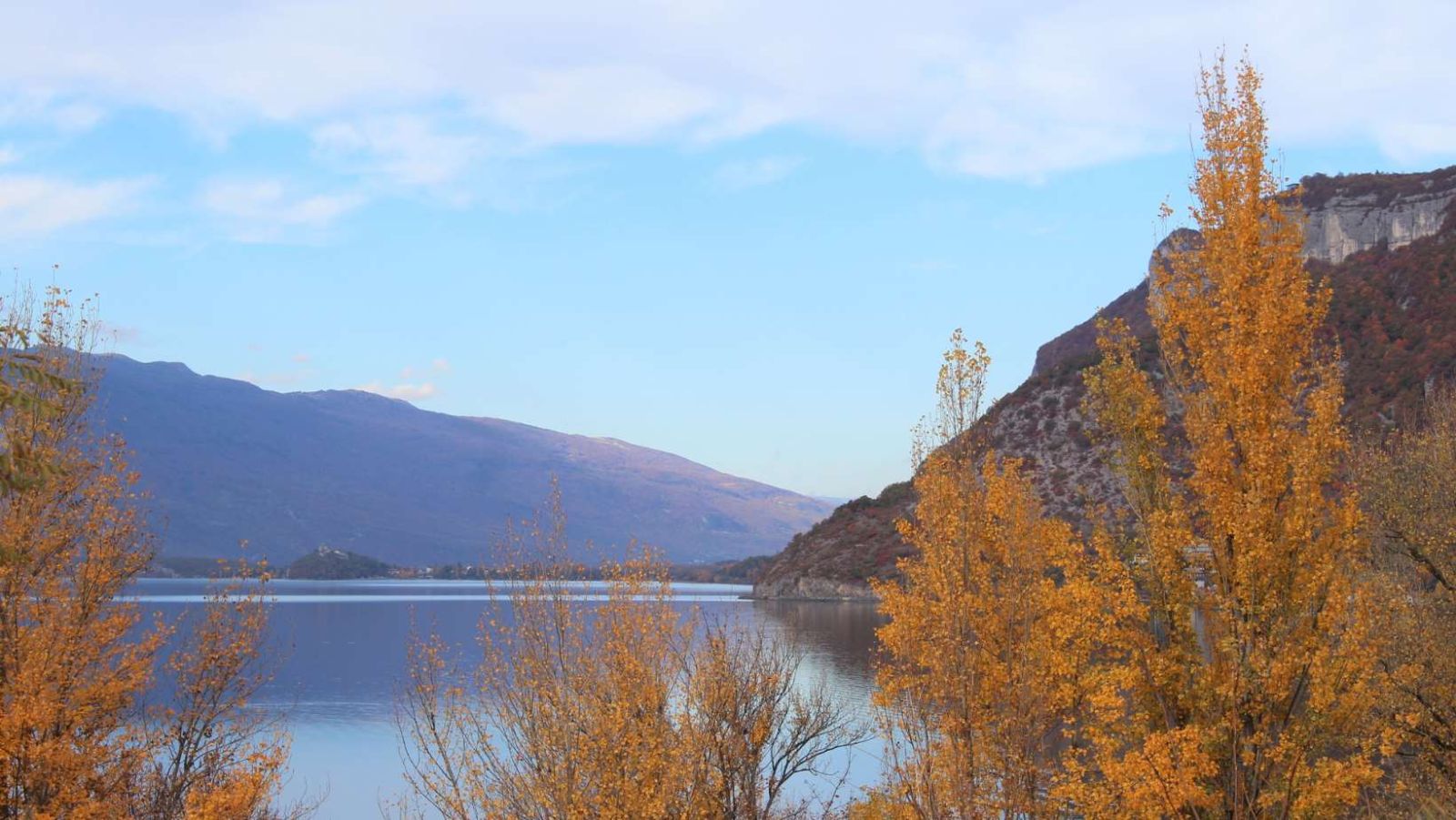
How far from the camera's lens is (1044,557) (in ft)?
63.6

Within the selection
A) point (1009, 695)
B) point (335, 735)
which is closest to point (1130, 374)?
point (1009, 695)

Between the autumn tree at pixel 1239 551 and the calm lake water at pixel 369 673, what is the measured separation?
357 inches

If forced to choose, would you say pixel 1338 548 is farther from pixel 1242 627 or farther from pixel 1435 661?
pixel 1435 661

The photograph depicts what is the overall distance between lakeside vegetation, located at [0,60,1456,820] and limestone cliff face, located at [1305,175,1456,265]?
9822cm

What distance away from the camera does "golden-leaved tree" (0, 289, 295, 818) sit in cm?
2009

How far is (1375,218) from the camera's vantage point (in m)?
114

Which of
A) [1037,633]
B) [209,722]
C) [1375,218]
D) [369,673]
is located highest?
[1375,218]

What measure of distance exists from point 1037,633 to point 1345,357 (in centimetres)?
6546

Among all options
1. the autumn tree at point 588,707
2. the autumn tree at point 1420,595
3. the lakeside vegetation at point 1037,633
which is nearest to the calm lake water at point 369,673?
the autumn tree at point 588,707

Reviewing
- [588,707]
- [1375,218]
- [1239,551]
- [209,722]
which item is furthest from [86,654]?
[1375,218]

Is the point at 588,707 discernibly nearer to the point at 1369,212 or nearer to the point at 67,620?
the point at 67,620

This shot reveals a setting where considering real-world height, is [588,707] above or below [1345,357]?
below

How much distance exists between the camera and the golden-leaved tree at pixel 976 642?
16172 millimetres

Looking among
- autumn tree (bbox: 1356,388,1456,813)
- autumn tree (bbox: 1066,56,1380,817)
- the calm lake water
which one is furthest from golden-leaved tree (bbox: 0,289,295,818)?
autumn tree (bbox: 1356,388,1456,813)
